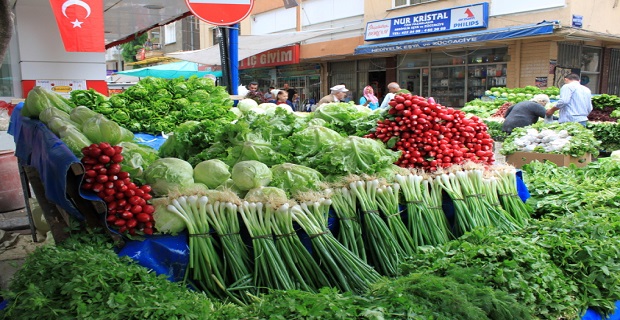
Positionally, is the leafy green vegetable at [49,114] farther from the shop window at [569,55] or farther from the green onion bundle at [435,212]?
the shop window at [569,55]

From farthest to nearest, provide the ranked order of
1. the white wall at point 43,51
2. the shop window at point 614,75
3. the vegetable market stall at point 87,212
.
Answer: the shop window at point 614,75
the white wall at point 43,51
the vegetable market stall at point 87,212

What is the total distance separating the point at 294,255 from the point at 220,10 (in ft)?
12.0

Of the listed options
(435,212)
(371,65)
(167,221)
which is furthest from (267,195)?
(371,65)

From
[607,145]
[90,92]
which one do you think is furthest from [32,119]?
[607,145]

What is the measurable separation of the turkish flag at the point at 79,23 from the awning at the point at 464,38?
10479mm

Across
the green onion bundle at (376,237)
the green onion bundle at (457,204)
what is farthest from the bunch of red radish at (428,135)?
the green onion bundle at (376,237)

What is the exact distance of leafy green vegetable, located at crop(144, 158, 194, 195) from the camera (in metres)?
3.17

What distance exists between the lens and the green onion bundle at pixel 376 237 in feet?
10.0

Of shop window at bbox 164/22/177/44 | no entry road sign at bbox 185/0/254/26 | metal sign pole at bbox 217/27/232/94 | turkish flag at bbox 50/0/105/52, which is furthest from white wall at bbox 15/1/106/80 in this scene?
shop window at bbox 164/22/177/44

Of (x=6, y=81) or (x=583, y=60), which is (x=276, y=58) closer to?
(x=583, y=60)

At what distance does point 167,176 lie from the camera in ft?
10.5

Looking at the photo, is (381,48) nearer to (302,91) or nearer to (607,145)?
(302,91)

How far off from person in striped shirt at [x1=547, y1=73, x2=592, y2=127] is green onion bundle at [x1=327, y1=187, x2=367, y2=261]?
331 inches

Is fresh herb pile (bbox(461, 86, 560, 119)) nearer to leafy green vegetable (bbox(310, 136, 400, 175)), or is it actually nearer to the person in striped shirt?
the person in striped shirt
